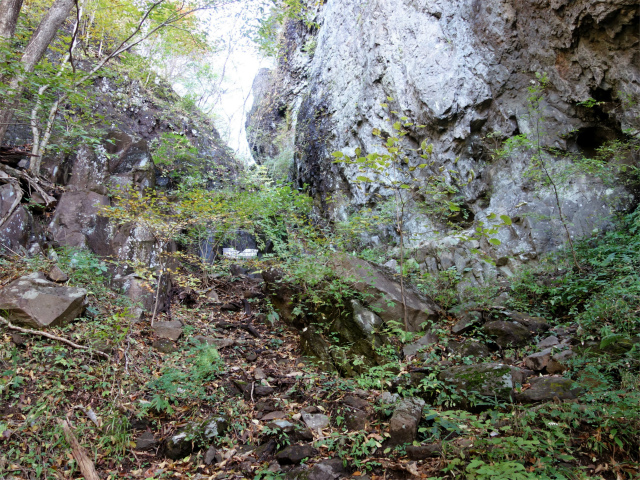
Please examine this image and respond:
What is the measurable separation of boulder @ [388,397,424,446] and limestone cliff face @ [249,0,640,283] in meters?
2.82

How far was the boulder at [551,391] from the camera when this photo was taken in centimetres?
319

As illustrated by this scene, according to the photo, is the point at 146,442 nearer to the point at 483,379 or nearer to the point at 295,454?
the point at 295,454

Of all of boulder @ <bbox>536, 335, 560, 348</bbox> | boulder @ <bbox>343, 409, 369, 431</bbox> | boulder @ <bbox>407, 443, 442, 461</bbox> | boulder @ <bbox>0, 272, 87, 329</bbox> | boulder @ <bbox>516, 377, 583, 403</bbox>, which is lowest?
boulder @ <bbox>343, 409, 369, 431</bbox>

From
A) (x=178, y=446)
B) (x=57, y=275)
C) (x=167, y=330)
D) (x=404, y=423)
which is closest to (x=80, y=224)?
(x=57, y=275)

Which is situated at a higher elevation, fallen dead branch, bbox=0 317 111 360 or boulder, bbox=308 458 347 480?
fallen dead branch, bbox=0 317 111 360

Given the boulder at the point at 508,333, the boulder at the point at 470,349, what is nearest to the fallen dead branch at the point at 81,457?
the boulder at the point at 470,349

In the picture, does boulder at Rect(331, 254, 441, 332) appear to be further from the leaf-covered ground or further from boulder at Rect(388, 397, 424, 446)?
boulder at Rect(388, 397, 424, 446)

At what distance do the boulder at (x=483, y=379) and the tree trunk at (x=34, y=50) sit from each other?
25.9ft

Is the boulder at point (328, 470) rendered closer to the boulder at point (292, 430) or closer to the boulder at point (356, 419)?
the boulder at point (292, 430)

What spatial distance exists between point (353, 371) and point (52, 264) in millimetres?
4928

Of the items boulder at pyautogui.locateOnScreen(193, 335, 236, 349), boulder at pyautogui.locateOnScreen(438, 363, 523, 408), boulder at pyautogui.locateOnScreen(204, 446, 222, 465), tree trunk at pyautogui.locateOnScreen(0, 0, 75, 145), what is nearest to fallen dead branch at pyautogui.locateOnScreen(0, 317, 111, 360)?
boulder at pyautogui.locateOnScreen(193, 335, 236, 349)

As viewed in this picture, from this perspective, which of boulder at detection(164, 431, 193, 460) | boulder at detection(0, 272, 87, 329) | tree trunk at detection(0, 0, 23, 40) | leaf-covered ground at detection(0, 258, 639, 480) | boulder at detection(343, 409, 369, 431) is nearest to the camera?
leaf-covered ground at detection(0, 258, 639, 480)

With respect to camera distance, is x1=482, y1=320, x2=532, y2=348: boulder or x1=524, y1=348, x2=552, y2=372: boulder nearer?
x1=524, y1=348, x2=552, y2=372: boulder

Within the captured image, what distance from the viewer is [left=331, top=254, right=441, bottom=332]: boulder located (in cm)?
547
